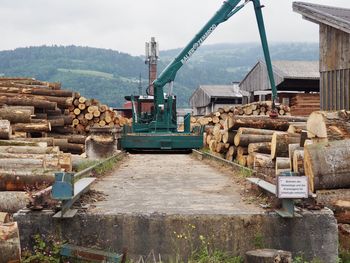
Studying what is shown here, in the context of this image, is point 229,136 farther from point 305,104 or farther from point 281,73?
point 281,73

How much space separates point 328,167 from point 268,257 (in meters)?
2.77

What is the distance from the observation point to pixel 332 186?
7242mm

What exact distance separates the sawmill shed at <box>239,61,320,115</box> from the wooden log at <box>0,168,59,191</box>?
78.2ft

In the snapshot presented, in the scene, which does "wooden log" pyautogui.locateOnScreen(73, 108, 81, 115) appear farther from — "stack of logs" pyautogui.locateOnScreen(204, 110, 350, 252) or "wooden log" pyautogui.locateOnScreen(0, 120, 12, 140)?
"stack of logs" pyautogui.locateOnScreen(204, 110, 350, 252)

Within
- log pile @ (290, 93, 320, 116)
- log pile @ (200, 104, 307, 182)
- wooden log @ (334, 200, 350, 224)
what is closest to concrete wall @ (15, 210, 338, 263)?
wooden log @ (334, 200, 350, 224)

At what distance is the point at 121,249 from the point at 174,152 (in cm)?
1469

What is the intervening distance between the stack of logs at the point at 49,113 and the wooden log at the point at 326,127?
8.55 meters

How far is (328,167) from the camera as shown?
7.23 m

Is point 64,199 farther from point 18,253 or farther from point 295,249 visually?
point 295,249

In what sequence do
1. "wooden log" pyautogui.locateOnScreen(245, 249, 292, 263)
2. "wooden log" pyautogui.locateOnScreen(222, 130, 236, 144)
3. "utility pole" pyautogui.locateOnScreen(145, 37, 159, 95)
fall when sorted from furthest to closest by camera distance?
"utility pole" pyautogui.locateOnScreen(145, 37, 159, 95), "wooden log" pyautogui.locateOnScreen(222, 130, 236, 144), "wooden log" pyautogui.locateOnScreen(245, 249, 292, 263)

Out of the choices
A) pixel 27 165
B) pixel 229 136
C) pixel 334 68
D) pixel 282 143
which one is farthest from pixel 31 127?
pixel 334 68

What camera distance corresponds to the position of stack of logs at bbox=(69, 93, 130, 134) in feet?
76.8

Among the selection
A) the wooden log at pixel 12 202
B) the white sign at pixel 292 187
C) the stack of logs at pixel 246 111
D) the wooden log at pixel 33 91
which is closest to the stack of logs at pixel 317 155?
the white sign at pixel 292 187

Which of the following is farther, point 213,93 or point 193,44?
point 213,93
